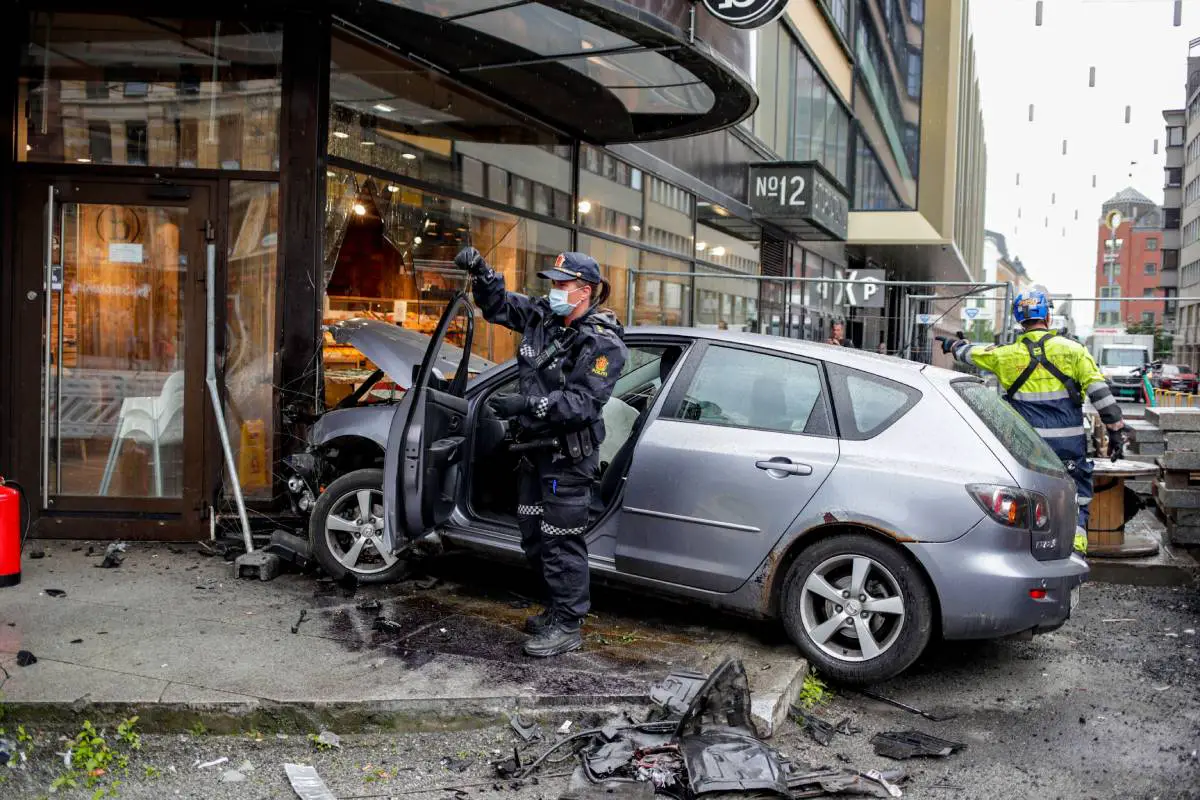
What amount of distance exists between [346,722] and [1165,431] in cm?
646

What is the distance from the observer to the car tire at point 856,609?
470cm

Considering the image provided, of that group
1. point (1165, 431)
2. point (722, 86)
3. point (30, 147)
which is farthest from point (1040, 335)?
point (30, 147)

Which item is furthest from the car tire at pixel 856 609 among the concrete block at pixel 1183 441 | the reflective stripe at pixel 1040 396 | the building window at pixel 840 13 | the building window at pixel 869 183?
the building window at pixel 869 183

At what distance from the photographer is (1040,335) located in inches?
278

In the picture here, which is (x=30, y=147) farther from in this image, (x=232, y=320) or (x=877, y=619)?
(x=877, y=619)

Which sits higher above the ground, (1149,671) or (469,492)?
(469,492)

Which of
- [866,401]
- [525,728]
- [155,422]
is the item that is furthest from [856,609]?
[155,422]

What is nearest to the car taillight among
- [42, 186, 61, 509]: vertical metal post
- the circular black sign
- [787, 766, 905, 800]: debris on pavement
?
[787, 766, 905, 800]: debris on pavement

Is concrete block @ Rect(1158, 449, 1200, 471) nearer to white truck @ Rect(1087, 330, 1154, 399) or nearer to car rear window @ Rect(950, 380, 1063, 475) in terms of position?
car rear window @ Rect(950, 380, 1063, 475)

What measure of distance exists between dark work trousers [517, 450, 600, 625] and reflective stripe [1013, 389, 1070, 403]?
11.6 ft

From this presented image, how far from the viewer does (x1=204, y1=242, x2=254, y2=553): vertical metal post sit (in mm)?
6668

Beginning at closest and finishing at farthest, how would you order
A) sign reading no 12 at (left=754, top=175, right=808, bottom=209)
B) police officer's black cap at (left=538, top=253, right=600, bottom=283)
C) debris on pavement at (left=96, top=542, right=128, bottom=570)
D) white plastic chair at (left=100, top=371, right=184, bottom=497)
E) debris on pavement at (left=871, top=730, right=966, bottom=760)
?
debris on pavement at (left=871, top=730, right=966, bottom=760) → police officer's black cap at (left=538, top=253, right=600, bottom=283) → debris on pavement at (left=96, top=542, right=128, bottom=570) → white plastic chair at (left=100, top=371, right=184, bottom=497) → sign reading no 12 at (left=754, top=175, right=808, bottom=209)

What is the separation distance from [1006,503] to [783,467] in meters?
1.01

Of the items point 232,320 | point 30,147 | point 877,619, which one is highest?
point 30,147
